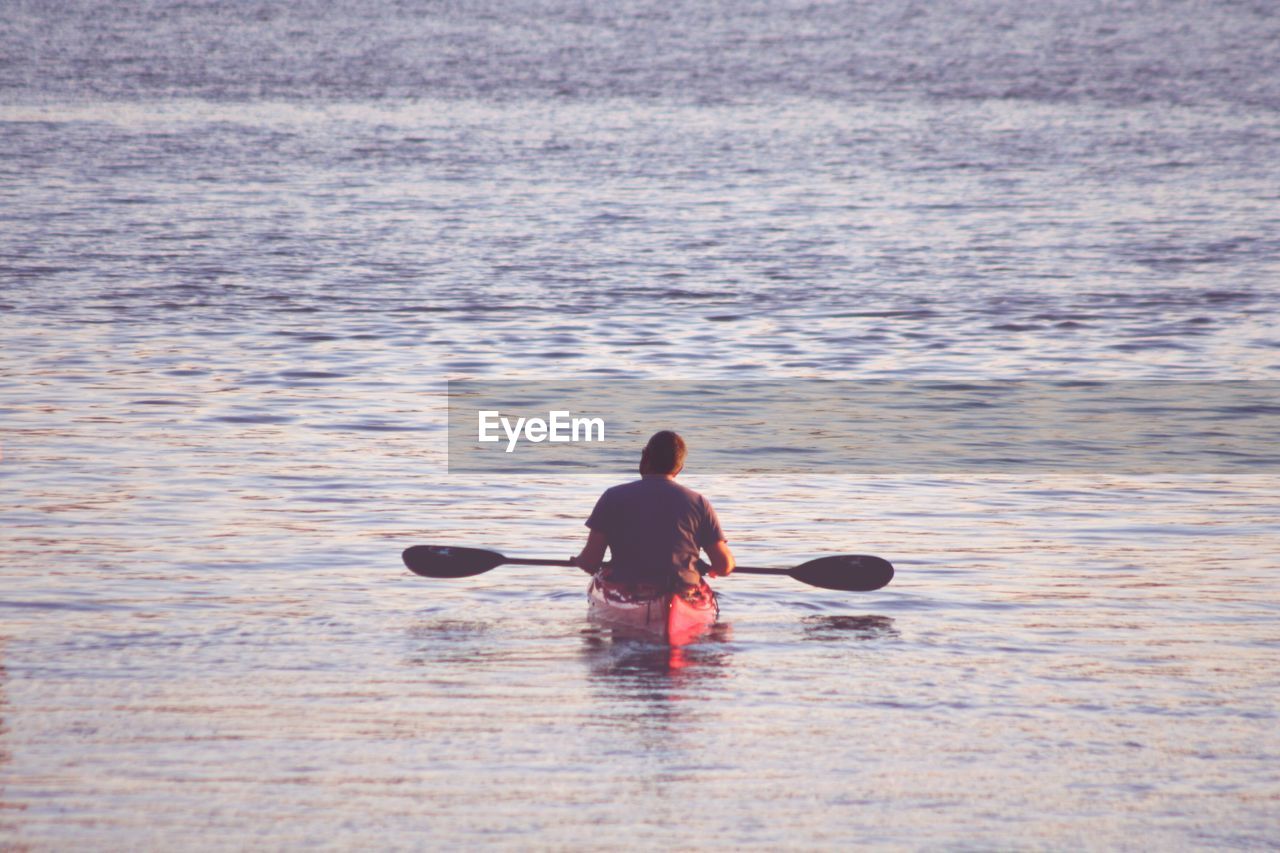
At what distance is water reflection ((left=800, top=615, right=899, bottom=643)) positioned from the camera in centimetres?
1385

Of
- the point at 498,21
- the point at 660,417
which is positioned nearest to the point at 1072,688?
the point at 660,417

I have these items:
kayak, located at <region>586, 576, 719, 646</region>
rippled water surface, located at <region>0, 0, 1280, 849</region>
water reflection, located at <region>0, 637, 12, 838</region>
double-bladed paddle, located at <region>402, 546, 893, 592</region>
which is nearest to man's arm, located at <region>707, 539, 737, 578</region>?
kayak, located at <region>586, 576, 719, 646</region>

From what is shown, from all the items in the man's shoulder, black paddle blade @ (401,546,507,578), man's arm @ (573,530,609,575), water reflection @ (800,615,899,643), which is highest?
the man's shoulder

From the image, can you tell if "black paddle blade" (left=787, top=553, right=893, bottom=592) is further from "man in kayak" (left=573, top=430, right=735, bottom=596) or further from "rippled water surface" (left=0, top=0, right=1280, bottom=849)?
"man in kayak" (left=573, top=430, right=735, bottom=596)

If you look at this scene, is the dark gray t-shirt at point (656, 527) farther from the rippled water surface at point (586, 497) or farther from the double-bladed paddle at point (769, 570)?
the double-bladed paddle at point (769, 570)

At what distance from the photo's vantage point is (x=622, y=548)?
1364 centimetres

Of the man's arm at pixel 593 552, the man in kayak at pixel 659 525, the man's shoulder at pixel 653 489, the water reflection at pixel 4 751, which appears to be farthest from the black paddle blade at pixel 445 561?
the water reflection at pixel 4 751

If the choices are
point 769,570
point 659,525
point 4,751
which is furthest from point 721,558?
point 4,751

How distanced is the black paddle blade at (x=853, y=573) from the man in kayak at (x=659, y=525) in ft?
4.89

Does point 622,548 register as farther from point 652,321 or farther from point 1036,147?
point 1036,147

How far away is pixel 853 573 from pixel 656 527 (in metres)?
2.14

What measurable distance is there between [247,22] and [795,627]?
3062 inches

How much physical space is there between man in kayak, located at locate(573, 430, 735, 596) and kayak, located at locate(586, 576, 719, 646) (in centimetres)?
9

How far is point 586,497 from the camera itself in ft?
63.6
